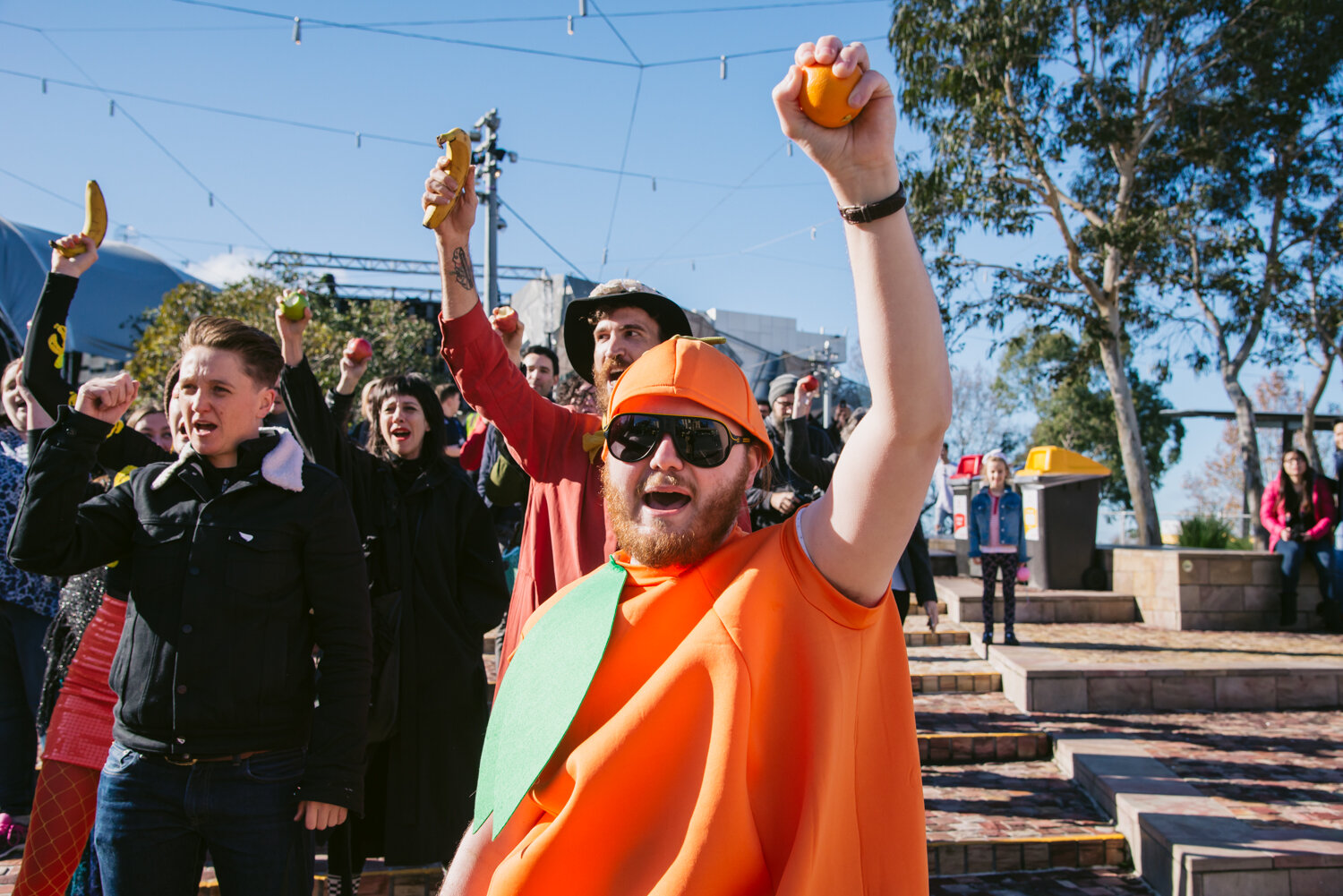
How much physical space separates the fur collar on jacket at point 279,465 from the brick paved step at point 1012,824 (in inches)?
130

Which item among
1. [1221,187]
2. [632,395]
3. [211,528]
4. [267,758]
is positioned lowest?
[267,758]

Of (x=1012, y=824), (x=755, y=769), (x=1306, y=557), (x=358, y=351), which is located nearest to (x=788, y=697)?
(x=755, y=769)

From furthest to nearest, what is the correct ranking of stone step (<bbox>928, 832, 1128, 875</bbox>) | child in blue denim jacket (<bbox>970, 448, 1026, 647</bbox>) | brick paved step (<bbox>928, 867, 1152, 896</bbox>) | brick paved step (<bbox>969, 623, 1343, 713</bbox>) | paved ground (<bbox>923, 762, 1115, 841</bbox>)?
child in blue denim jacket (<bbox>970, 448, 1026, 647</bbox>) < brick paved step (<bbox>969, 623, 1343, 713</bbox>) < paved ground (<bbox>923, 762, 1115, 841</bbox>) < stone step (<bbox>928, 832, 1128, 875</bbox>) < brick paved step (<bbox>928, 867, 1152, 896</bbox>)

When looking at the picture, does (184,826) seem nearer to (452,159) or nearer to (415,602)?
(415,602)

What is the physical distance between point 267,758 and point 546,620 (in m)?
1.12

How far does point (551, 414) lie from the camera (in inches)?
104

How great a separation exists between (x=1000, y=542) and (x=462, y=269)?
678 centimetres

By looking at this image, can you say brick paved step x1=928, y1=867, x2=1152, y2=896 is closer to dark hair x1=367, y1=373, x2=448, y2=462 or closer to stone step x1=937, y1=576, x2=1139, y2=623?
dark hair x1=367, y1=373, x2=448, y2=462

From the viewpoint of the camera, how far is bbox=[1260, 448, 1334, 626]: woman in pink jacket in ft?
28.8

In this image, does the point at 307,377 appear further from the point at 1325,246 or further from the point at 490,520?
the point at 1325,246

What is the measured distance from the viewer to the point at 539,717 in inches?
56.4

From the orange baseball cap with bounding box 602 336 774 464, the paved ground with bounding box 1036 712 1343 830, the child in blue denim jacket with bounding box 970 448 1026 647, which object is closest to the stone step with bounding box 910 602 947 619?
the child in blue denim jacket with bounding box 970 448 1026 647

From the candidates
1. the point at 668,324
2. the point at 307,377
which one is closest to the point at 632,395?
the point at 668,324

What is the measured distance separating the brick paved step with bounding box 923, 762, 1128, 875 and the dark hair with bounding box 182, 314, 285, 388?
349 centimetres
